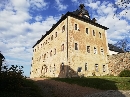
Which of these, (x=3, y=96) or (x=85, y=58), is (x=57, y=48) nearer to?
(x=85, y=58)

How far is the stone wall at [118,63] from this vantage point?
25.7 meters

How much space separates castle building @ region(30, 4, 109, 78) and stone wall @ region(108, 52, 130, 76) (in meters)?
1.00

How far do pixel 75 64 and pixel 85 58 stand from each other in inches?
104

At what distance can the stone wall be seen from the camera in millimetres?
25656

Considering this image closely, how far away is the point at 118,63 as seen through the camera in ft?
88.1

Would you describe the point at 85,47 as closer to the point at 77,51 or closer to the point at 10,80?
the point at 77,51

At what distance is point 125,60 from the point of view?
2583cm

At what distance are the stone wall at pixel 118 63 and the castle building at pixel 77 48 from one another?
3.28ft

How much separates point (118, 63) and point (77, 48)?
27.2ft

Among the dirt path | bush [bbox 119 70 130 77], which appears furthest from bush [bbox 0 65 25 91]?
bush [bbox 119 70 130 77]

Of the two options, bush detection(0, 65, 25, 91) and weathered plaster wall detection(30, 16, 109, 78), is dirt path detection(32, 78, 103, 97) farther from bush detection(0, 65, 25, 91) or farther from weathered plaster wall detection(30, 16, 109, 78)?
weathered plaster wall detection(30, 16, 109, 78)

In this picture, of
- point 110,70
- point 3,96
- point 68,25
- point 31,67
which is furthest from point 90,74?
point 31,67

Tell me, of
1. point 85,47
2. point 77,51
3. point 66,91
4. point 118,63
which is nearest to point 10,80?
point 66,91

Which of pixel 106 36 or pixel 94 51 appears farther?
pixel 106 36
